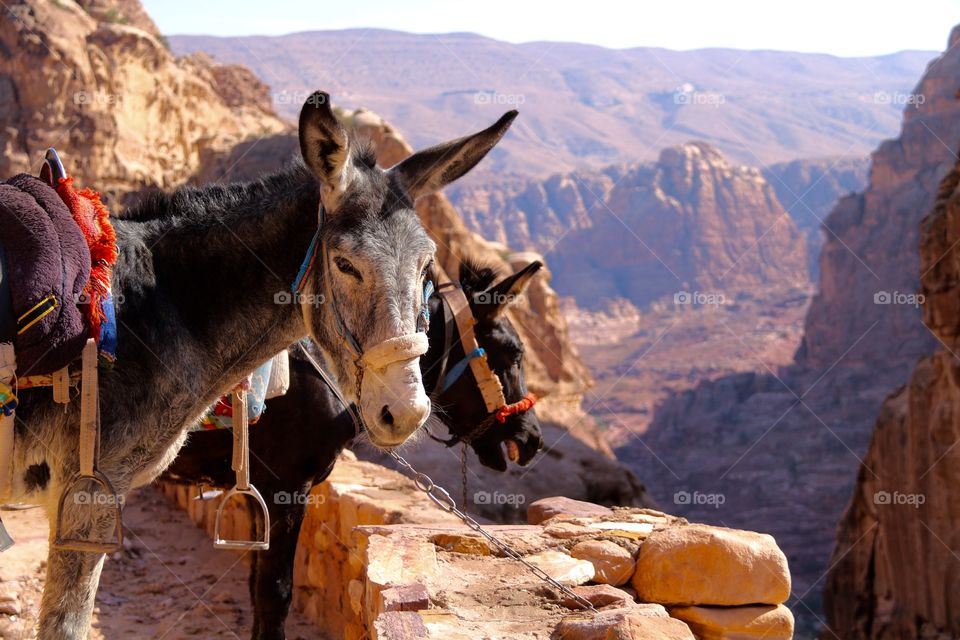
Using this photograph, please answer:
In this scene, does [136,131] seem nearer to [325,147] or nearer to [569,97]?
[325,147]

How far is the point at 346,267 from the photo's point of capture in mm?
2979

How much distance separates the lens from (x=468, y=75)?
163 meters

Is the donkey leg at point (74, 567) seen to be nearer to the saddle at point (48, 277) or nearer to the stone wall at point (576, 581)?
the saddle at point (48, 277)

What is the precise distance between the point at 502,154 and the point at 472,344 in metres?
153

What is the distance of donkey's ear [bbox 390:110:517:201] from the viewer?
3180 millimetres

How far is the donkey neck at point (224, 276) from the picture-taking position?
10.6 feet

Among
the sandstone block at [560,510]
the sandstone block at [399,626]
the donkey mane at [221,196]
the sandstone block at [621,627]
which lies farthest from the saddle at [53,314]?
the sandstone block at [560,510]

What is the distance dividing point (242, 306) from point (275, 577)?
242cm

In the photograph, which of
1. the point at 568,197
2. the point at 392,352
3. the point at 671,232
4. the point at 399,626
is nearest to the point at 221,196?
the point at 392,352

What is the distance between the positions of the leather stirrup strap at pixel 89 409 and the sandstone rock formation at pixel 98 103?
59.4 feet

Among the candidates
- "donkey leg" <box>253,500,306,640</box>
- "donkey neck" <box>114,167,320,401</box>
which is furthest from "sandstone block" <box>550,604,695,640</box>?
"donkey leg" <box>253,500,306,640</box>

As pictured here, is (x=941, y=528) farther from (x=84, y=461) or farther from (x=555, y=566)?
(x=84, y=461)

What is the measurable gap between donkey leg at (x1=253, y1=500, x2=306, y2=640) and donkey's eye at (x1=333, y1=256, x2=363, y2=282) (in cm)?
266

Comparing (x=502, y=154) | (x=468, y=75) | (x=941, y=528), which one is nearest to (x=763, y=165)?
(x=502, y=154)
